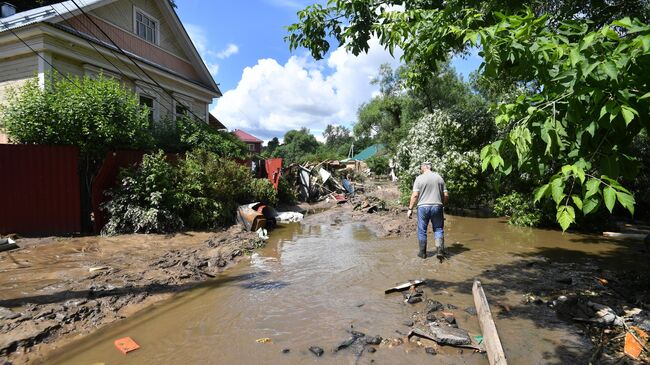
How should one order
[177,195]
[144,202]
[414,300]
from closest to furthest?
[414,300] < [144,202] < [177,195]

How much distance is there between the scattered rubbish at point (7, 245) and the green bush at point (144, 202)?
161 centimetres

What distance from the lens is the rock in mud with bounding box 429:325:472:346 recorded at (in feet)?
12.4

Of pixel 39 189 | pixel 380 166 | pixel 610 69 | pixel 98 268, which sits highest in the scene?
pixel 380 166

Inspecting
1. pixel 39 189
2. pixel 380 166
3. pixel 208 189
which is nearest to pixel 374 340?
pixel 208 189

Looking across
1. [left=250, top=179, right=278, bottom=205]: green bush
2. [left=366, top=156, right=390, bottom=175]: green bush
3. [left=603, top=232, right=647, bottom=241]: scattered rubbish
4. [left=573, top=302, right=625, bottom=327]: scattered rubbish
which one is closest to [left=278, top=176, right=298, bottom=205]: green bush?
[left=250, top=179, right=278, bottom=205]: green bush

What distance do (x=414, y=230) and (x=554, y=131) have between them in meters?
8.64

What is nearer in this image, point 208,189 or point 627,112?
point 627,112

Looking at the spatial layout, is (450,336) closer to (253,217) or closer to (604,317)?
(604,317)

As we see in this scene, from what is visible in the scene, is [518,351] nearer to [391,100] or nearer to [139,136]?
[139,136]

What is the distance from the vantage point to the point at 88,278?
5.57 m

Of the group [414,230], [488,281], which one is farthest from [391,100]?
[488,281]

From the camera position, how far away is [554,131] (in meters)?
2.28

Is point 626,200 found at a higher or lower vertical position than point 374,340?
higher

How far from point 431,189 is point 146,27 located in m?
14.7
